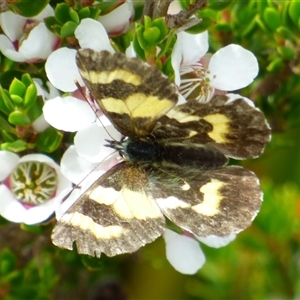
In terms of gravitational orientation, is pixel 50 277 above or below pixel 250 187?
below

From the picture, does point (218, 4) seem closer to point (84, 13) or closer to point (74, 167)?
point (84, 13)

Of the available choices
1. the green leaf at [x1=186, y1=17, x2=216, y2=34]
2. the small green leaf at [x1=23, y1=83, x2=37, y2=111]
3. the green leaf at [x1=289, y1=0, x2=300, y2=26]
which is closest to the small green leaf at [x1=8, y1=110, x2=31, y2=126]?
the small green leaf at [x1=23, y1=83, x2=37, y2=111]

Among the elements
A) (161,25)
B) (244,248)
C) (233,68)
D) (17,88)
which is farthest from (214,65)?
(244,248)

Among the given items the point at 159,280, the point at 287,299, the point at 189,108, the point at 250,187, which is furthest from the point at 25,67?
the point at 159,280

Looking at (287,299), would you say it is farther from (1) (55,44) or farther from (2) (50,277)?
(1) (55,44)

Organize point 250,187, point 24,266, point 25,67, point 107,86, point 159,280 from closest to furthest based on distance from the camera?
point 107,86 < point 250,187 < point 25,67 < point 24,266 < point 159,280

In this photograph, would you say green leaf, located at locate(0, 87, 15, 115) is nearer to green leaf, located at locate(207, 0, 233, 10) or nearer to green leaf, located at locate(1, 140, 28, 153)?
green leaf, located at locate(1, 140, 28, 153)
